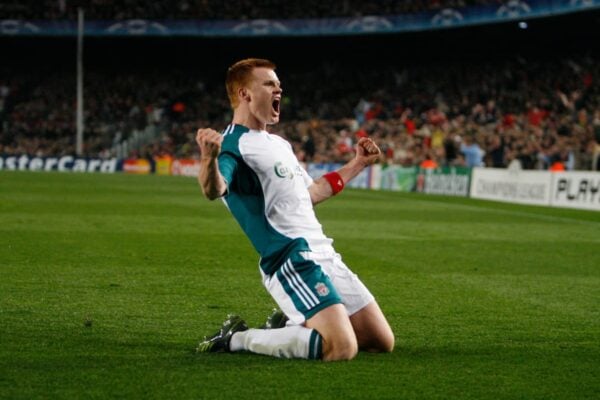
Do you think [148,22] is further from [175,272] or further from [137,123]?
[175,272]

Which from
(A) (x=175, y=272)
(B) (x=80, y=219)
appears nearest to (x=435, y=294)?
(A) (x=175, y=272)

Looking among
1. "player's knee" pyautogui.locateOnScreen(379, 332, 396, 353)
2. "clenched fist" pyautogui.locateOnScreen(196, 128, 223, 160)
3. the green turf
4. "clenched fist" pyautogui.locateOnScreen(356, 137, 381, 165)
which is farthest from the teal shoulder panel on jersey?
"player's knee" pyautogui.locateOnScreen(379, 332, 396, 353)

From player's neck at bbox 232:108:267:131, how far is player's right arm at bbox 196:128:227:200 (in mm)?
586

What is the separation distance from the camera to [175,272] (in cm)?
1073

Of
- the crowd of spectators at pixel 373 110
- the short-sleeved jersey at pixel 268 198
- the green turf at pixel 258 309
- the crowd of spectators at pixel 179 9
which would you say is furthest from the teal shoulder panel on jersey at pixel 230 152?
the crowd of spectators at pixel 179 9

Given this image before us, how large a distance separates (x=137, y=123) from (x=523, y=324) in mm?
45488

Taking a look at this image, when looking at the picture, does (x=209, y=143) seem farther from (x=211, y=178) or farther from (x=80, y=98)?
(x=80, y=98)

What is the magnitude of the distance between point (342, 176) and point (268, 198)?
87cm

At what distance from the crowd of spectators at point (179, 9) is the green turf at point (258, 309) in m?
34.2

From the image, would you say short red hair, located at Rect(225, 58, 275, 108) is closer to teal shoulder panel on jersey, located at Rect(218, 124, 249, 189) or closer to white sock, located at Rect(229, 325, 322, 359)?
Result: teal shoulder panel on jersey, located at Rect(218, 124, 249, 189)

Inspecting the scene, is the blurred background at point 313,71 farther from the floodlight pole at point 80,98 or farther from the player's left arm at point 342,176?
the player's left arm at point 342,176

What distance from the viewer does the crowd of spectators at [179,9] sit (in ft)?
168

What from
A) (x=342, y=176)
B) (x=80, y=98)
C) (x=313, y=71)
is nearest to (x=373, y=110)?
(x=313, y=71)

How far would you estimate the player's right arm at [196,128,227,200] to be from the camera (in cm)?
554
